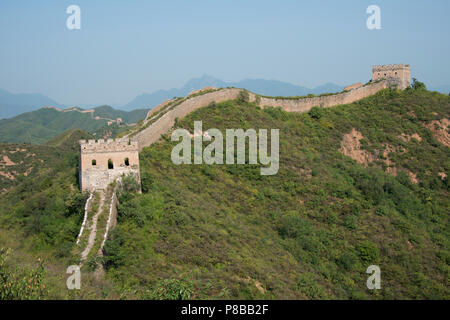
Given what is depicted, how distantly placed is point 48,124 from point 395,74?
127 meters

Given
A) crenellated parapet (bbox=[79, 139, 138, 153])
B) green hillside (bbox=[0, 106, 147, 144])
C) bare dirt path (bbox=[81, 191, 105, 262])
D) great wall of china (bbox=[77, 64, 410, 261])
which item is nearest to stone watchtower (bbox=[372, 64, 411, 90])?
great wall of china (bbox=[77, 64, 410, 261])

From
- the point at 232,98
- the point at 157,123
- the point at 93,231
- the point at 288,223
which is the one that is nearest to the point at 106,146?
the point at 93,231

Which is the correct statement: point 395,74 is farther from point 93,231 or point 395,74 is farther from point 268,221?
point 93,231

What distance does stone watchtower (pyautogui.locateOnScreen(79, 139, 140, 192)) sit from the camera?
1748 centimetres

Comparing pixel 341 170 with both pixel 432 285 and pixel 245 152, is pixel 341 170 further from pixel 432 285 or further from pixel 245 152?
pixel 432 285

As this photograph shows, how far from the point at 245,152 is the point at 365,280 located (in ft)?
38.4

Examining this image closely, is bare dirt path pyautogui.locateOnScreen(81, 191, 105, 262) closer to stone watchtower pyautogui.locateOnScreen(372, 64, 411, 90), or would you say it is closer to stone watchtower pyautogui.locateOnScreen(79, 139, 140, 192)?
stone watchtower pyautogui.locateOnScreen(79, 139, 140, 192)

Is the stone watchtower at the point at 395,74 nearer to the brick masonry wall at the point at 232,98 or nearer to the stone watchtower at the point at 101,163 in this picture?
the brick masonry wall at the point at 232,98

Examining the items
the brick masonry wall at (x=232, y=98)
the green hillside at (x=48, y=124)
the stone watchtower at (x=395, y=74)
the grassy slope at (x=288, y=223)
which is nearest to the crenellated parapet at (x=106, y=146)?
the grassy slope at (x=288, y=223)

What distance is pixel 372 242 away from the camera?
2177cm

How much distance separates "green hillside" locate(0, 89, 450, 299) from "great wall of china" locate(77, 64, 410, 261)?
2.77ft

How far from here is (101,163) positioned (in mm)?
17641

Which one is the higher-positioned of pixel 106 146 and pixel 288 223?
pixel 106 146
